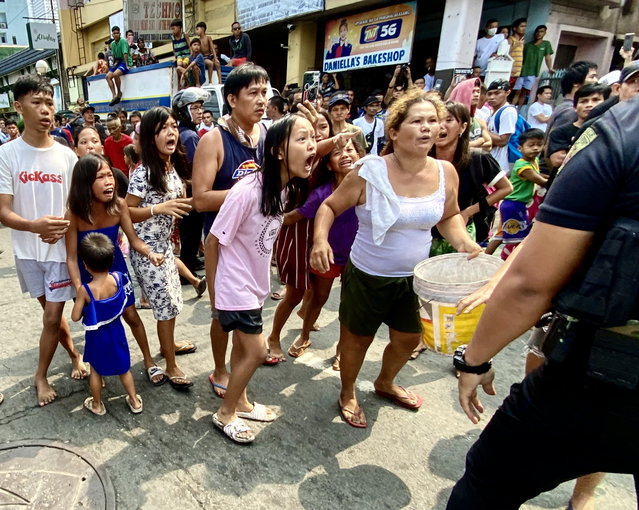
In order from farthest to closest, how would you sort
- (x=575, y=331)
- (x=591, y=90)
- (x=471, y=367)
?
(x=591, y=90) → (x=471, y=367) → (x=575, y=331)

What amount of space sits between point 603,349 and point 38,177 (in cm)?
292

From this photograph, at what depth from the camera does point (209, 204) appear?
8.27 feet

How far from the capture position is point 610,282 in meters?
0.99

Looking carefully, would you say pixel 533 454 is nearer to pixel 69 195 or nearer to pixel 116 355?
pixel 116 355

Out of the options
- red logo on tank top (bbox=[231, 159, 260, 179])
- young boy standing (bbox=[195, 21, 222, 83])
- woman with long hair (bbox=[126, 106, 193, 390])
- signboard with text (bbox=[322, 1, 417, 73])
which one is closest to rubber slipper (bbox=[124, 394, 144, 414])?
woman with long hair (bbox=[126, 106, 193, 390])

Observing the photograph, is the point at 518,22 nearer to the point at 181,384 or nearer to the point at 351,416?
the point at 351,416

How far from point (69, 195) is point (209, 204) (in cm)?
85

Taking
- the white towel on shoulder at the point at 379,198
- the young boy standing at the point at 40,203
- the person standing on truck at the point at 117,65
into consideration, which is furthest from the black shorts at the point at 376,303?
the person standing on truck at the point at 117,65

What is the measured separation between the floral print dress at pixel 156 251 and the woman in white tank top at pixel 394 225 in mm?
1179

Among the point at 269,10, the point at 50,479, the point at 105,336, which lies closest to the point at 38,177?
the point at 105,336

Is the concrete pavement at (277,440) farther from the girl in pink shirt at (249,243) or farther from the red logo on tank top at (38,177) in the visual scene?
the red logo on tank top at (38,177)

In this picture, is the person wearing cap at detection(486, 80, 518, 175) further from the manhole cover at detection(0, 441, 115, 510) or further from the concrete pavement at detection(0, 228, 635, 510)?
the manhole cover at detection(0, 441, 115, 510)

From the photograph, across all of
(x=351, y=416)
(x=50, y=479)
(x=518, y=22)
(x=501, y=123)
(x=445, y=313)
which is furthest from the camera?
(x=518, y=22)

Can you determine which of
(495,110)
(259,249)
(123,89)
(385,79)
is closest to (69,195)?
(259,249)
